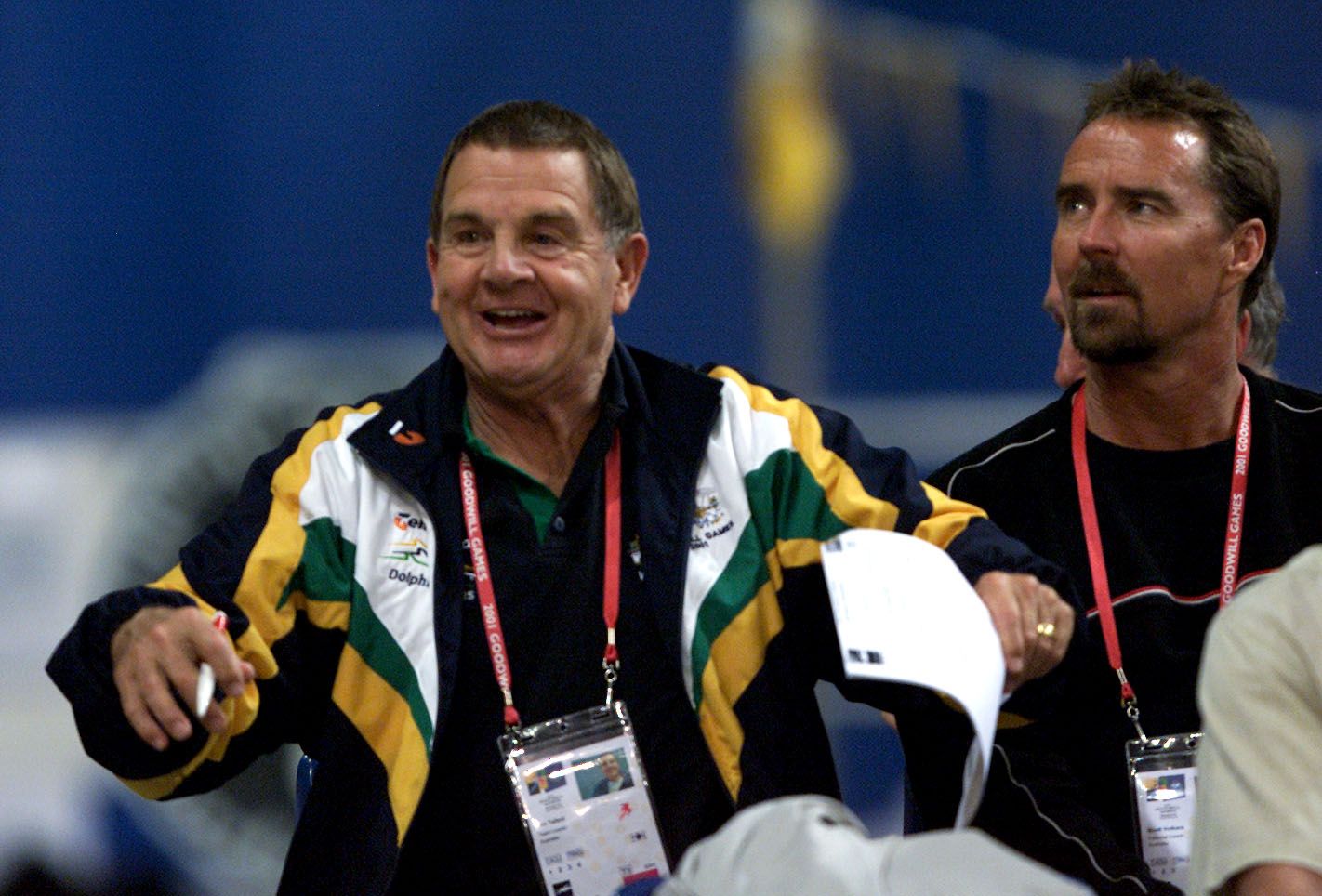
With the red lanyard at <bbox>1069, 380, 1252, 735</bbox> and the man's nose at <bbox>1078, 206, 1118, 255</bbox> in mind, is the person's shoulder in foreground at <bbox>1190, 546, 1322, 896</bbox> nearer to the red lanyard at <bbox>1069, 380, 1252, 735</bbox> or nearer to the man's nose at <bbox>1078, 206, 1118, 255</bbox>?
the red lanyard at <bbox>1069, 380, 1252, 735</bbox>

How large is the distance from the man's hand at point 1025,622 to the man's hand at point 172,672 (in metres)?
0.89

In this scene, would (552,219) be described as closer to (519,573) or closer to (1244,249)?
(519,573)

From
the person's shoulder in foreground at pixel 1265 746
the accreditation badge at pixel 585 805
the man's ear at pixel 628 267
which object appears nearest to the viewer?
the person's shoulder in foreground at pixel 1265 746

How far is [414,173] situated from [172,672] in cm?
154

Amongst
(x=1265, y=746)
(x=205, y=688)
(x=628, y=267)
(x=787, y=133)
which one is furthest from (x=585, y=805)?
(x=787, y=133)

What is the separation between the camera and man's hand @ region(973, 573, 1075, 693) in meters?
2.08

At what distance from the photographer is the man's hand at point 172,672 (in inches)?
76.7

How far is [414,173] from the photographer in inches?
130

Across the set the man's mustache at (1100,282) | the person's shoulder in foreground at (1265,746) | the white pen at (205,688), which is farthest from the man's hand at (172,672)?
the man's mustache at (1100,282)

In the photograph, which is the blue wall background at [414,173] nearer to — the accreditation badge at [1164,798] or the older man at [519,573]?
the older man at [519,573]

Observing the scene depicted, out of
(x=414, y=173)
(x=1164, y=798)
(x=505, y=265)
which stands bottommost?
(x=1164, y=798)

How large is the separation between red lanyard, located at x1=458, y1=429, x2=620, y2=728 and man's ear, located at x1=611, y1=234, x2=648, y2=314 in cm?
34

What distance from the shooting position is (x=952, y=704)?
90.4 inches

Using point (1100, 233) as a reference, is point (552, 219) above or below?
above
